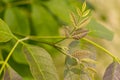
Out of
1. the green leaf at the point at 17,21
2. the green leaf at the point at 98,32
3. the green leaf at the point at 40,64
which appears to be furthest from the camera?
the green leaf at the point at 17,21

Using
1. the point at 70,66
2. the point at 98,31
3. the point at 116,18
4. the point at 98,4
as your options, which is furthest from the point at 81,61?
the point at 116,18

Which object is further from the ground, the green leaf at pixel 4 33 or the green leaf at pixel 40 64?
the green leaf at pixel 4 33

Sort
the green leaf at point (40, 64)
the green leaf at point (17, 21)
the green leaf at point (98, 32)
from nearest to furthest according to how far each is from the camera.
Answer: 1. the green leaf at point (40, 64)
2. the green leaf at point (98, 32)
3. the green leaf at point (17, 21)

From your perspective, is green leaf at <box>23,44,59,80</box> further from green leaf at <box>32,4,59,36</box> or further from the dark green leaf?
green leaf at <box>32,4,59,36</box>

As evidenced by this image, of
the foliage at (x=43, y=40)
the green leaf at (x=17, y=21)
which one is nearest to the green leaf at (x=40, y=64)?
the foliage at (x=43, y=40)

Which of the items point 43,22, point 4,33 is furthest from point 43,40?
point 4,33

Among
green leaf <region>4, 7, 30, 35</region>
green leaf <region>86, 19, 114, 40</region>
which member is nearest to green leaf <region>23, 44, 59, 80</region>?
green leaf <region>86, 19, 114, 40</region>

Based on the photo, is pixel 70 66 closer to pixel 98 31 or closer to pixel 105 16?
pixel 98 31

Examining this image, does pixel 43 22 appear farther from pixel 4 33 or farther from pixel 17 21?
pixel 4 33

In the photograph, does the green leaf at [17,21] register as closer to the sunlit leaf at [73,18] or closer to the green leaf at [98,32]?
the green leaf at [98,32]
